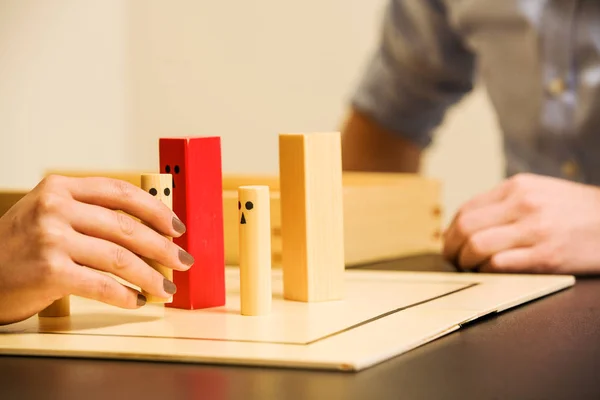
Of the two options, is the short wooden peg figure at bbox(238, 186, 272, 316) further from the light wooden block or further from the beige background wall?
the beige background wall

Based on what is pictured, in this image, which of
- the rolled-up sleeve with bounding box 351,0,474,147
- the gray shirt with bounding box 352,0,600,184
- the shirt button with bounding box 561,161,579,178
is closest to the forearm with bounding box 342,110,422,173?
the rolled-up sleeve with bounding box 351,0,474,147

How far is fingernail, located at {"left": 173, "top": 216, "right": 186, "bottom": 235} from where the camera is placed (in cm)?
72

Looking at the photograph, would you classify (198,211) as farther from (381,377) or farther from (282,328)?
(381,377)

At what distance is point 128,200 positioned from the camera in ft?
2.32

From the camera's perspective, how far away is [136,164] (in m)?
2.94

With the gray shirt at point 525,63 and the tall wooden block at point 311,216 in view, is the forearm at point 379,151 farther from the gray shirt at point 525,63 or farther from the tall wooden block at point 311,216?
the tall wooden block at point 311,216

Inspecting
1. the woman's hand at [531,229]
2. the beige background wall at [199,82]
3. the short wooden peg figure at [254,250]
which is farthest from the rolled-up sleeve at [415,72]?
the short wooden peg figure at [254,250]

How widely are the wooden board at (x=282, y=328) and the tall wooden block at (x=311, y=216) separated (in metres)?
0.02

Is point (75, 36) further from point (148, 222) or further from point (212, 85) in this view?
point (148, 222)

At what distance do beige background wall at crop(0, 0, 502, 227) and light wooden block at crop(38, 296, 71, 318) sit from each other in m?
1.57

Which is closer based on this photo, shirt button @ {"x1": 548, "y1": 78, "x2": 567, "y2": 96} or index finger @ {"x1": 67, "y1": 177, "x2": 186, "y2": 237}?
index finger @ {"x1": 67, "y1": 177, "x2": 186, "y2": 237}

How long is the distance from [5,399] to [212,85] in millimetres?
2405

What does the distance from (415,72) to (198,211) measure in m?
Result: 1.22

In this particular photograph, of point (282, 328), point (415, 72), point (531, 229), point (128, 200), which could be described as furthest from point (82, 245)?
point (415, 72)
